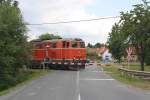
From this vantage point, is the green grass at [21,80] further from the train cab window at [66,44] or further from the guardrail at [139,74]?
the train cab window at [66,44]

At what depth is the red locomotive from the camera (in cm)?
5606

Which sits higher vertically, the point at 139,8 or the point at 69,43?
the point at 139,8

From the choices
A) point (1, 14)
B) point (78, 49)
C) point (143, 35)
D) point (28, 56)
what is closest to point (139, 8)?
point (143, 35)

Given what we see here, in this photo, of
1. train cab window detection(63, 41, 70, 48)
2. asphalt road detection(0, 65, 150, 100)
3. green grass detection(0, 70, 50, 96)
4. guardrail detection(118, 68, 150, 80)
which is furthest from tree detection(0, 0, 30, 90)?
train cab window detection(63, 41, 70, 48)

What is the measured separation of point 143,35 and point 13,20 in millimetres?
15387

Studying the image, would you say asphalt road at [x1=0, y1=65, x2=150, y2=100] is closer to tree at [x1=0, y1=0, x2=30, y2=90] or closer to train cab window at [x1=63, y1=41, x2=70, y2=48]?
tree at [x1=0, y1=0, x2=30, y2=90]

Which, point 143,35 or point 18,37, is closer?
point 18,37

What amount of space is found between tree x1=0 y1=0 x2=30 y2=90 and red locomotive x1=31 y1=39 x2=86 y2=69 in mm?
10074

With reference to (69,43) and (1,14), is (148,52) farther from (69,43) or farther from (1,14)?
(1,14)

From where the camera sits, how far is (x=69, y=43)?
5631 centimetres

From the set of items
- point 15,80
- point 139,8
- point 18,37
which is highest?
point 139,8

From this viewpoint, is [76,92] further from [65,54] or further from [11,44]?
[65,54]

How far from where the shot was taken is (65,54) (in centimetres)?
5650

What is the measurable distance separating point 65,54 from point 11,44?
16.7 metres
